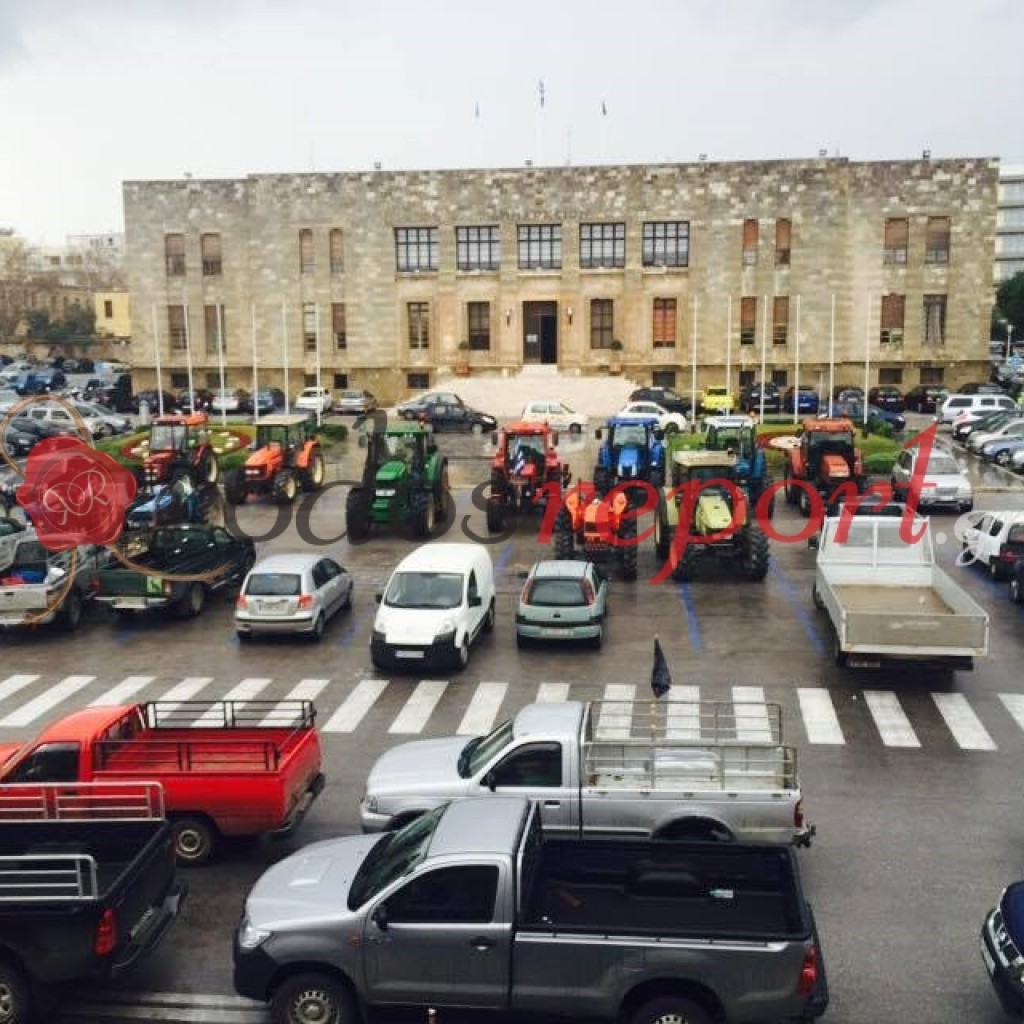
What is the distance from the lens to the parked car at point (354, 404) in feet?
194

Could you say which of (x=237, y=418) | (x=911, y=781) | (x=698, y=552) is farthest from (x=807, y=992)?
(x=237, y=418)

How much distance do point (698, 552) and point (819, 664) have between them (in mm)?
5778

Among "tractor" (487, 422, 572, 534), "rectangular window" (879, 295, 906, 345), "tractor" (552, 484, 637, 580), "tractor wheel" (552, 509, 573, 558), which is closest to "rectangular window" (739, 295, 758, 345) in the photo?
"rectangular window" (879, 295, 906, 345)

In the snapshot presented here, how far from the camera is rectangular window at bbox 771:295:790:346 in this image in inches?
2501

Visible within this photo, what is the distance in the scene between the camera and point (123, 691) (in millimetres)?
19578

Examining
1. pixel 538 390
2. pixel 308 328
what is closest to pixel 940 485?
pixel 538 390

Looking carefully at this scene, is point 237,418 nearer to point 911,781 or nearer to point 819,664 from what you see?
point 819,664

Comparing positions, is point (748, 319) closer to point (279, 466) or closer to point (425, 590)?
point (279, 466)

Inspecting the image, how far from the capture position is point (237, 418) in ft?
184

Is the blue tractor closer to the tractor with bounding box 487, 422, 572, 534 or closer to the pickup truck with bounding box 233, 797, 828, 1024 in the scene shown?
the tractor with bounding box 487, 422, 572, 534

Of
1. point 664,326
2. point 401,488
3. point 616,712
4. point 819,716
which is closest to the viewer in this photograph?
point 616,712

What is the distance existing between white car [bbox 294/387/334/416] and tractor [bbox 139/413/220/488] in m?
15.1

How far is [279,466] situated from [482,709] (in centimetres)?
1939

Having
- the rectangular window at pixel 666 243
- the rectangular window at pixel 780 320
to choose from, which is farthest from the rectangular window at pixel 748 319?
the rectangular window at pixel 666 243
